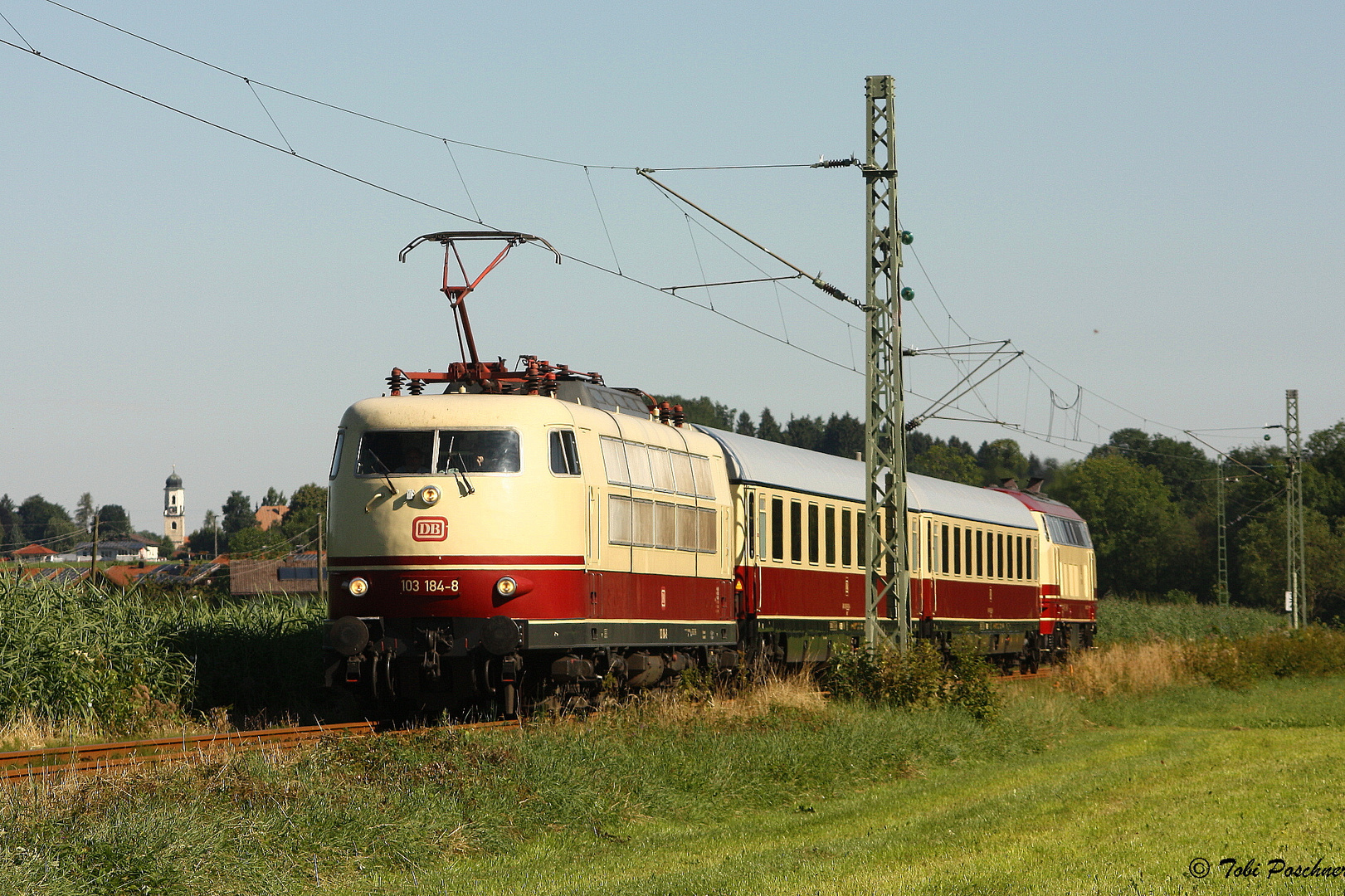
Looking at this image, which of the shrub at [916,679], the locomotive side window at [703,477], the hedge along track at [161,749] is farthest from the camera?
the locomotive side window at [703,477]

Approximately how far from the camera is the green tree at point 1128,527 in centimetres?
10062

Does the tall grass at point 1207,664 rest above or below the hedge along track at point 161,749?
below

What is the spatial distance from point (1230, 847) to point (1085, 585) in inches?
1246

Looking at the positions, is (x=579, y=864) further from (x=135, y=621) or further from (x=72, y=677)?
(x=135, y=621)

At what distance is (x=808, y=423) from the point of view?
16938 centimetres

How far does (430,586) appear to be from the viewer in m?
16.6

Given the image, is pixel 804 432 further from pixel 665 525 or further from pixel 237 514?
pixel 665 525

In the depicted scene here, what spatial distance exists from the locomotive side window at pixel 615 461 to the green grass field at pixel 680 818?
2977mm

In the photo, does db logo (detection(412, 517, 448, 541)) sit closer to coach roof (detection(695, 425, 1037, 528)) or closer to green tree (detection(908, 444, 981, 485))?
coach roof (detection(695, 425, 1037, 528))

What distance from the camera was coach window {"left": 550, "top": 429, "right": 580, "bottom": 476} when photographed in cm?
1727

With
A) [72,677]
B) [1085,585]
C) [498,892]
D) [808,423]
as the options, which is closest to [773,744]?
[498,892]

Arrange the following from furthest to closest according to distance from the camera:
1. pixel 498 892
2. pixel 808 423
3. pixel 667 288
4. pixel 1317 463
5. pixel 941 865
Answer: pixel 808 423 → pixel 1317 463 → pixel 667 288 → pixel 941 865 → pixel 498 892

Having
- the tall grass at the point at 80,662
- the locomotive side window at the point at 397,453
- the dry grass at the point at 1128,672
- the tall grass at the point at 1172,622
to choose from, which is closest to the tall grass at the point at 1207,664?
the dry grass at the point at 1128,672

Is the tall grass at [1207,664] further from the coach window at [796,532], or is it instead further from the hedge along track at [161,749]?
the hedge along track at [161,749]
